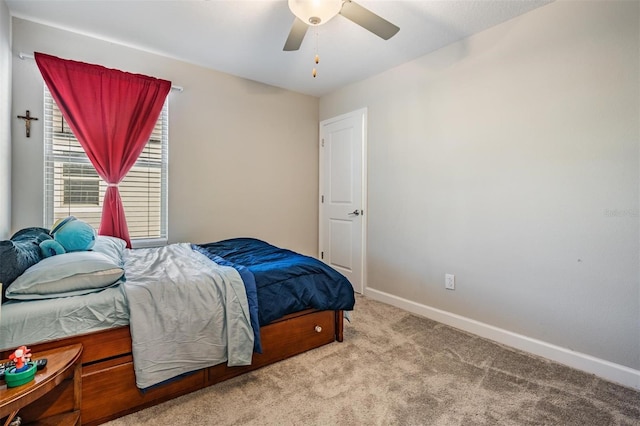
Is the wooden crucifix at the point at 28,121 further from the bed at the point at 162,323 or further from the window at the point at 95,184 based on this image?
the bed at the point at 162,323

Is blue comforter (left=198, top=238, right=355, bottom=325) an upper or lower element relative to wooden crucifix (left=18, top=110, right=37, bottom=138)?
lower

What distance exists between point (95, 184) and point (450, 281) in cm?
329

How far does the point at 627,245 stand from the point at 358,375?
181 cm

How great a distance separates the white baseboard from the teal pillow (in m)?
2.49

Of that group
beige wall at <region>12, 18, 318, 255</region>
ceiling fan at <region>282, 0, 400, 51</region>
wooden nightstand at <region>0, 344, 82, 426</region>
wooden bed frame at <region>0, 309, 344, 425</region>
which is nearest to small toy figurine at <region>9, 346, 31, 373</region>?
wooden nightstand at <region>0, 344, 82, 426</region>

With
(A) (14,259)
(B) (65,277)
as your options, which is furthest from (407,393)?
(A) (14,259)

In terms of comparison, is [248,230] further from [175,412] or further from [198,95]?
[175,412]

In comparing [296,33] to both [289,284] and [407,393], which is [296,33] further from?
[407,393]

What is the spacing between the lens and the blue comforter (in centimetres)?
190

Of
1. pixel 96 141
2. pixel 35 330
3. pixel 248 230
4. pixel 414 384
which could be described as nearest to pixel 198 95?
pixel 96 141

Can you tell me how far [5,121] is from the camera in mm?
2258

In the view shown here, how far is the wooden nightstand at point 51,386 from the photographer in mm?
1008

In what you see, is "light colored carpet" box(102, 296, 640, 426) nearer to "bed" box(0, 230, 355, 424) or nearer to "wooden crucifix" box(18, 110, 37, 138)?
"bed" box(0, 230, 355, 424)

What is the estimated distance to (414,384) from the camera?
71.5 inches
